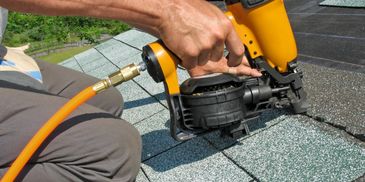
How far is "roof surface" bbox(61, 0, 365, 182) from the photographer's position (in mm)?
1504

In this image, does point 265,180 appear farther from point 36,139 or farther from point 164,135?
point 36,139

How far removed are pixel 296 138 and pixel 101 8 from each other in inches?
40.9

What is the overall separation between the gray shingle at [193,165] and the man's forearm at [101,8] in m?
0.72

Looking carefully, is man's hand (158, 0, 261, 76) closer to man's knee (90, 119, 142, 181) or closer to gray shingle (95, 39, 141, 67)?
man's knee (90, 119, 142, 181)

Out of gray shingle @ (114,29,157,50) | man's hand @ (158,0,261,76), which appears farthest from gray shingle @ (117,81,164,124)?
gray shingle @ (114,29,157,50)

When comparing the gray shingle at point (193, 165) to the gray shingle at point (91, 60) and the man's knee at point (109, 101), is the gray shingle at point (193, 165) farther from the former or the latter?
the gray shingle at point (91, 60)

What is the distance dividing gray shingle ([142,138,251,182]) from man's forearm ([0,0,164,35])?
0.72 meters

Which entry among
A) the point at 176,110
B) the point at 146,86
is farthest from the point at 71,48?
the point at 176,110

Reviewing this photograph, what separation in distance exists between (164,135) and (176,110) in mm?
575

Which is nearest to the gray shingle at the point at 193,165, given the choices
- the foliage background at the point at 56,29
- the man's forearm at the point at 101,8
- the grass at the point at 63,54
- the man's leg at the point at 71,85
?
the man's leg at the point at 71,85

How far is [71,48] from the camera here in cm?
752

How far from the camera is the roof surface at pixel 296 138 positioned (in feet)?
4.93

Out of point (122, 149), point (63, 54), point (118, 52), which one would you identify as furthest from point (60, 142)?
point (63, 54)

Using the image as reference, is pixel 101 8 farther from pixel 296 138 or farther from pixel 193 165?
pixel 296 138
